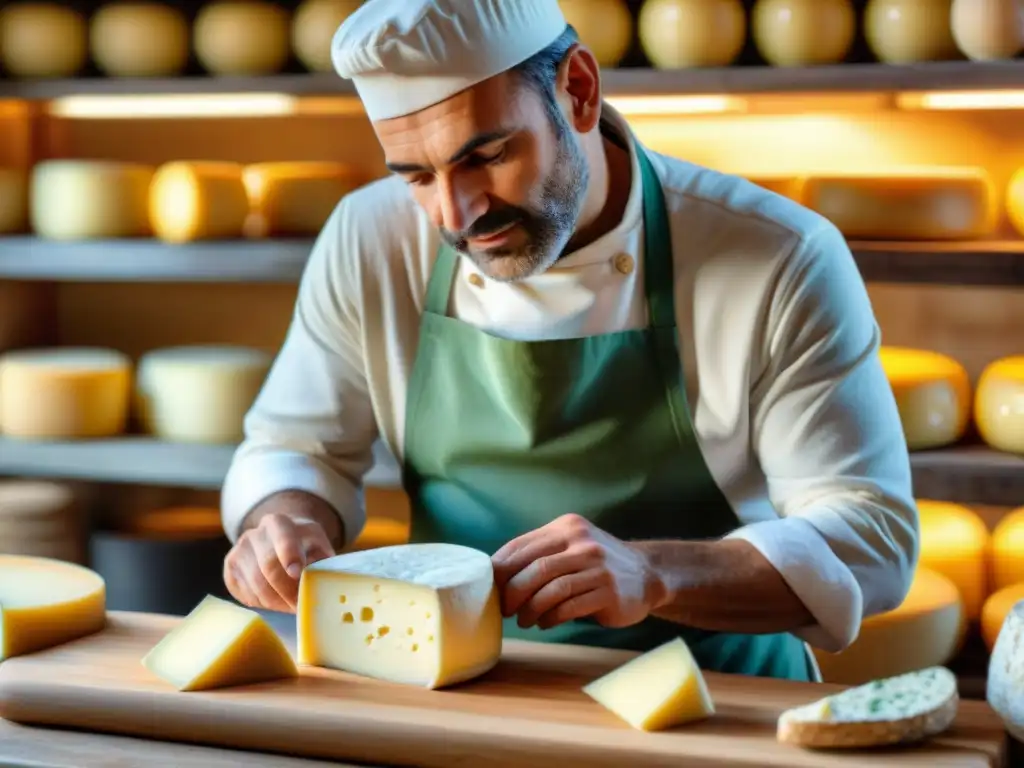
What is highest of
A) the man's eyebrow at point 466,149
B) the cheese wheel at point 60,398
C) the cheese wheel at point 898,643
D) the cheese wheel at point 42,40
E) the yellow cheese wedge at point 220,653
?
the cheese wheel at point 42,40

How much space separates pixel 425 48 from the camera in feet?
5.00

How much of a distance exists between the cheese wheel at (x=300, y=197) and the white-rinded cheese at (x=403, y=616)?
1426mm

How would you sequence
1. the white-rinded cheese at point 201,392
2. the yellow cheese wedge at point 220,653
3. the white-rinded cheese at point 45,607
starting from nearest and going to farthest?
the yellow cheese wedge at point 220,653, the white-rinded cheese at point 45,607, the white-rinded cheese at point 201,392

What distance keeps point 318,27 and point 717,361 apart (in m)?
1.35

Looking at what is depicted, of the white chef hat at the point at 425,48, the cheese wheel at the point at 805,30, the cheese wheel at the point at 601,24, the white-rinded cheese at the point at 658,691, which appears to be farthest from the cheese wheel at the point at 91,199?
the white-rinded cheese at the point at 658,691

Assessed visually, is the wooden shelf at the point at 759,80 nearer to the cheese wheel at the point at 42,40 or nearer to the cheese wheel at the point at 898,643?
the cheese wheel at the point at 42,40

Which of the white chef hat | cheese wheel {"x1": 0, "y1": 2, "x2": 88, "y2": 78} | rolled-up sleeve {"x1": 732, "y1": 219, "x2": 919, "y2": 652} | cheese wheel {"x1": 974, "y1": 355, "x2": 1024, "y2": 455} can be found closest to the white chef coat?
rolled-up sleeve {"x1": 732, "y1": 219, "x2": 919, "y2": 652}

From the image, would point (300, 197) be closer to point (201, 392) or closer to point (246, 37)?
point (246, 37)

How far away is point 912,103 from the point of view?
265cm

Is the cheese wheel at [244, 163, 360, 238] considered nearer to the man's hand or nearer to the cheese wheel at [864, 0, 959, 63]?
the cheese wheel at [864, 0, 959, 63]

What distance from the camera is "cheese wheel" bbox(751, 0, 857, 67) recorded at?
2445mm

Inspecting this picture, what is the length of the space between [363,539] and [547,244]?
132 cm

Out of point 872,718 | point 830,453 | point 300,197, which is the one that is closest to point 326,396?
point 830,453

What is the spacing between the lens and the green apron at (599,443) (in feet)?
5.73
